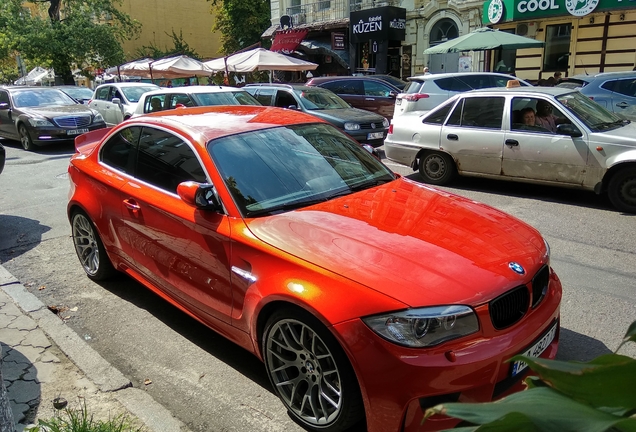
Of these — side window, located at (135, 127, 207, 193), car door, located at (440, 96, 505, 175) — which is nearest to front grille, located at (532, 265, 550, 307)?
side window, located at (135, 127, 207, 193)

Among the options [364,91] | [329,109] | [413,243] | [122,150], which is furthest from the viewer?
[364,91]

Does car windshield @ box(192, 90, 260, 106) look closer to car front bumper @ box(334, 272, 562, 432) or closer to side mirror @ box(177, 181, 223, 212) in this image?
side mirror @ box(177, 181, 223, 212)

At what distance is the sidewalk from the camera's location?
3.15 m

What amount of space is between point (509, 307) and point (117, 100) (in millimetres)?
14920

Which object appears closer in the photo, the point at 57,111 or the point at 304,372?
the point at 304,372

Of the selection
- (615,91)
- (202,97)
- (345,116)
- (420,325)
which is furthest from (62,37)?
(420,325)

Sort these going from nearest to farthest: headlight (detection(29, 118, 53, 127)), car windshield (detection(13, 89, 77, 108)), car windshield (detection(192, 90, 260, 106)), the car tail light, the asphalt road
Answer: the asphalt road < car windshield (detection(192, 90, 260, 106)) < the car tail light < headlight (detection(29, 118, 53, 127)) < car windshield (detection(13, 89, 77, 108))

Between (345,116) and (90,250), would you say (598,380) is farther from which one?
(345,116)

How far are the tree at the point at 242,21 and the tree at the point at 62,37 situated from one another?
10.1 metres

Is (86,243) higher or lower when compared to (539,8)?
lower

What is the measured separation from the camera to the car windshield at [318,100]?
12.5 metres

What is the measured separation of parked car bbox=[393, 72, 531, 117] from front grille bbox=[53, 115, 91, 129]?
8288 millimetres

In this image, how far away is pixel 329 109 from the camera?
496 inches

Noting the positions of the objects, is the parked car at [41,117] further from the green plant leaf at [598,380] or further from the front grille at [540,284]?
the green plant leaf at [598,380]
